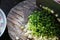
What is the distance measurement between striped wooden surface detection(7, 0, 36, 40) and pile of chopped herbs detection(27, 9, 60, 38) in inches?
3.0

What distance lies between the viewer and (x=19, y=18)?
142cm

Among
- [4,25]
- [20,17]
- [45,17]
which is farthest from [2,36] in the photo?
[45,17]

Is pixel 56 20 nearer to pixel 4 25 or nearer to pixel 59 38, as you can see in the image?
pixel 59 38

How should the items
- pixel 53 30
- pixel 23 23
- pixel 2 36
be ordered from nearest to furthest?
pixel 53 30, pixel 23 23, pixel 2 36

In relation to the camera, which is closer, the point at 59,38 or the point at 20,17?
the point at 59,38

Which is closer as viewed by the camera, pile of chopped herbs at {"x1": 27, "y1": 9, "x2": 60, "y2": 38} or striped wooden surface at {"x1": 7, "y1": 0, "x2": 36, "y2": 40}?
pile of chopped herbs at {"x1": 27, "y1": 9, "x2": 60, "y2": 38}

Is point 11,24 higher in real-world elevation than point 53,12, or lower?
lower

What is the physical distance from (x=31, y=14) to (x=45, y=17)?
135 millimetres

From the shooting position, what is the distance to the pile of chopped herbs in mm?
1225

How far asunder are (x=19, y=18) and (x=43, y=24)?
9.4 inches

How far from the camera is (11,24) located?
141 centimetres

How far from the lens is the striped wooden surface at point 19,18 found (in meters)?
1.34

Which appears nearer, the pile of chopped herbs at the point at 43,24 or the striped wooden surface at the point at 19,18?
the pile of chopped herbs at the point at 43,24

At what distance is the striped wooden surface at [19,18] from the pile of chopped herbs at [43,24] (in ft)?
0.25
